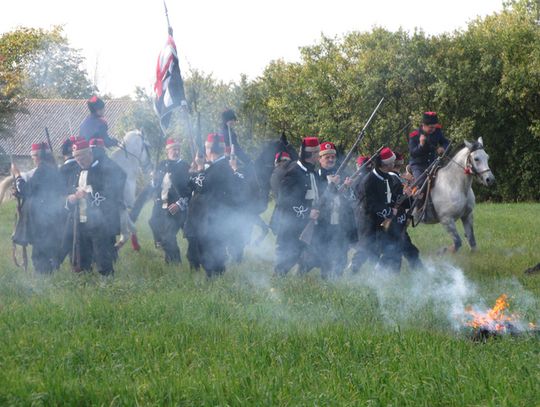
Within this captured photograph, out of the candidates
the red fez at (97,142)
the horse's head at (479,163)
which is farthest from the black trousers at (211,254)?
the horse's head at (479,163)

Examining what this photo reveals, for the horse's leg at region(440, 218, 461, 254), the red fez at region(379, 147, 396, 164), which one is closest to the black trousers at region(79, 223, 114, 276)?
the red fez at region(379, 147, 396, 164)

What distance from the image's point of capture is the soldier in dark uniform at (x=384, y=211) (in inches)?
512

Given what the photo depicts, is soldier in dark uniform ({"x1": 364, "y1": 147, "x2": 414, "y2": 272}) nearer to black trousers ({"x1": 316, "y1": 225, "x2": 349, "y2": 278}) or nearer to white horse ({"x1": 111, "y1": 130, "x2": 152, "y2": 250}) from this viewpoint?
black trousers ({"x1": 316, "y1": 225, "x2": 349, "y2": 278})

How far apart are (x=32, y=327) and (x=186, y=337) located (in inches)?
59.9

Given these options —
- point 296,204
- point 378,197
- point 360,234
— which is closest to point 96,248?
point 296,204

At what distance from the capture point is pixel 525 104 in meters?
40.1

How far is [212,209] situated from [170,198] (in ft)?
6.37

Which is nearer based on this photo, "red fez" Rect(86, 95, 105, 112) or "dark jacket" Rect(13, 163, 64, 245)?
"dark jacket" Rect(13, 163, 64, 245)

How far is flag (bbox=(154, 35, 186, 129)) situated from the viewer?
13.1 m

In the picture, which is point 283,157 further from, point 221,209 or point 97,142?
point 97,142

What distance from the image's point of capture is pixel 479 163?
15.9 meters

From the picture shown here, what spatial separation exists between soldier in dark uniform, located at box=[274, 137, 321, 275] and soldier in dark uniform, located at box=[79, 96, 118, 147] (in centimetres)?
358

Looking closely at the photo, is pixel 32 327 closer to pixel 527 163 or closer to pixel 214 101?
pixel 214 101

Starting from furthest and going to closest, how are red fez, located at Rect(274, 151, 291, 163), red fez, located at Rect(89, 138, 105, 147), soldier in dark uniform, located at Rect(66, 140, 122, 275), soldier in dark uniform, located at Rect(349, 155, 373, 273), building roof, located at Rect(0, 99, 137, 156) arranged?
1. building roof, located at Rect(0, 99, 137, 156)
2. red fez, located at Rect(274, 151, 291, 163)
3. red fez, located at Rect(89, 138, 105, 147)
4. soldier in dark uniform, located at Rect(349, 155, 373, 273)
5. soldier in dark uniform, located at Rect(66, 140, 122, 275)
